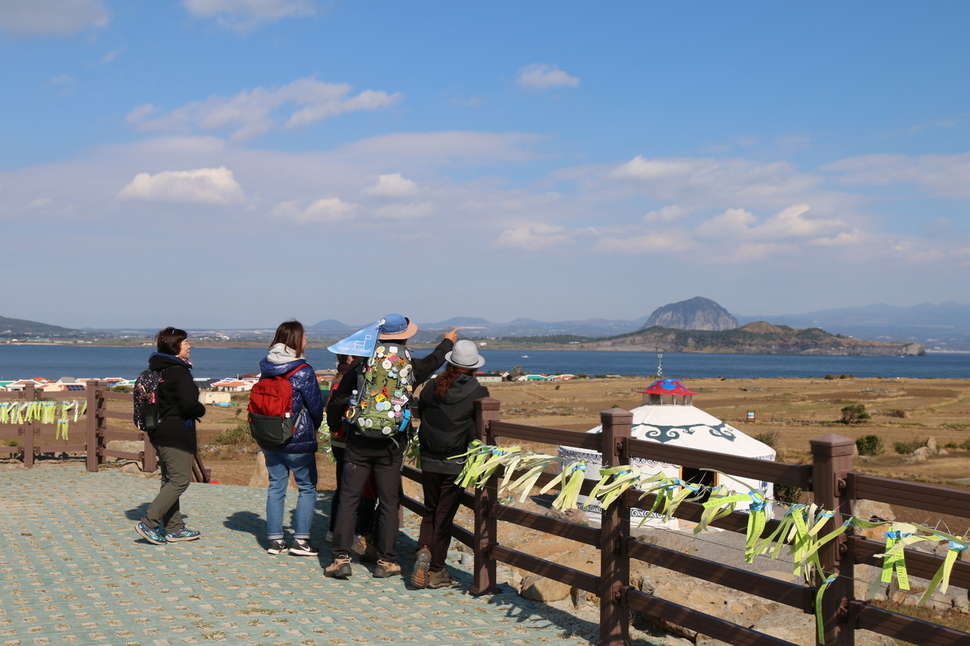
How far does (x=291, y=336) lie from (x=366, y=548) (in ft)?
6.10

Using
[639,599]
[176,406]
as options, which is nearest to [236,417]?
[176,406]

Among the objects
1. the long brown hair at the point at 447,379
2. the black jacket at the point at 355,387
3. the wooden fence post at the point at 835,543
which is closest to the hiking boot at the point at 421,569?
the black jacket at the point at 355,387

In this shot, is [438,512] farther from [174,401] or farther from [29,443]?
[29,443]

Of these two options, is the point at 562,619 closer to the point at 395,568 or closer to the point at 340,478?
the point at 395,568

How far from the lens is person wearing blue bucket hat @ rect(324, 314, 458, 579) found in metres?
6.21

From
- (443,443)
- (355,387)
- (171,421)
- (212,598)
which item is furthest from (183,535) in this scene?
(443,443)

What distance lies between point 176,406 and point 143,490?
12.2ft

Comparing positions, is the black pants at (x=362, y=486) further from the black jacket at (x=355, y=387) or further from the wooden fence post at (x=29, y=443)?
the wooden fence post at (x=29, y=443)

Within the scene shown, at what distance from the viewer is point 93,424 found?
12.3 metres

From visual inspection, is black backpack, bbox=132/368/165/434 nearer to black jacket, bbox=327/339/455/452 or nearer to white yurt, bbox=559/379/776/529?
black jacket, bbox=327/339/455/452

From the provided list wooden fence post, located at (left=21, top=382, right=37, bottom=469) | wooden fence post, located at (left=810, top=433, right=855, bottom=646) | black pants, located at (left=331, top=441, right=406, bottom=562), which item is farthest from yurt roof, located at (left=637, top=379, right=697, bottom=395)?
wooden fence post, located at (left=810, top=433, right=855, bottom=646)

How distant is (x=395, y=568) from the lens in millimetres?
6449

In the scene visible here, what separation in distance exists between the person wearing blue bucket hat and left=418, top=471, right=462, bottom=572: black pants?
0.25 metres

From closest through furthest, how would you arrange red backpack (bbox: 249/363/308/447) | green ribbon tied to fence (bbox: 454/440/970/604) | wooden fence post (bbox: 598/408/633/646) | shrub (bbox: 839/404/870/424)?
green ribbon tied to fence (bbox: 454/440/970/604) < wooden fence post (bbox: 598/408/633/646) < red backpack (bbox: 249/363/308/447) < shrub (bbox: 839/404/870/424)
